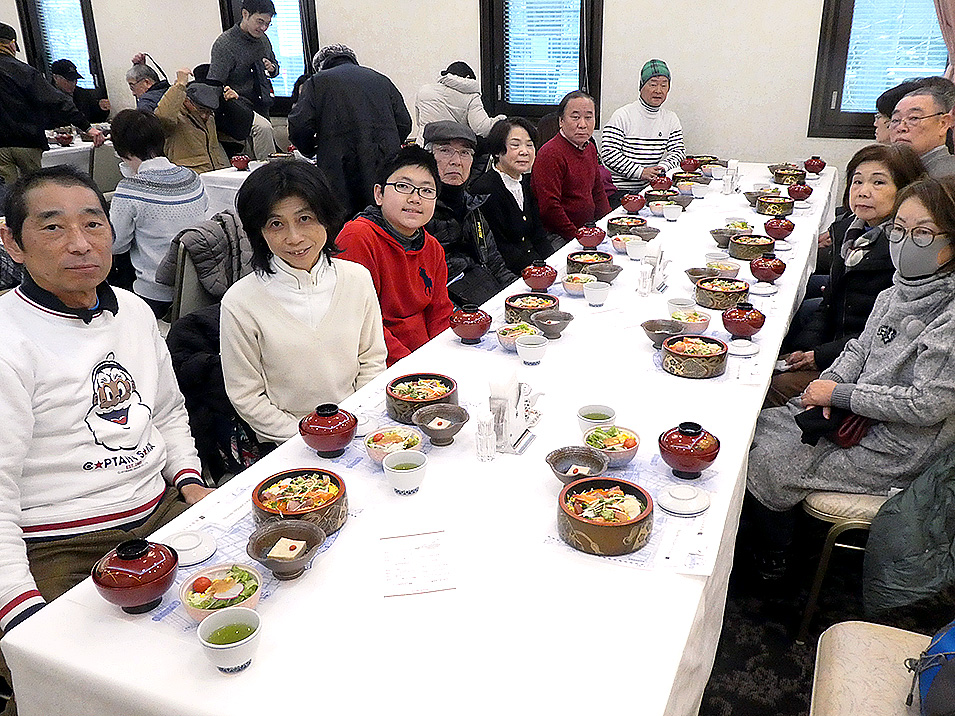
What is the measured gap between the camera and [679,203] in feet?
11.0

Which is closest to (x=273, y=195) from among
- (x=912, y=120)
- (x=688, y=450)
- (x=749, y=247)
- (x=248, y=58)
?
(x=688, y=450)

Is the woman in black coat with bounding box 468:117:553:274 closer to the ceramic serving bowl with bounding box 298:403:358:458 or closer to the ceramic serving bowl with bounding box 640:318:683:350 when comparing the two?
the ceramic serving bowl with bounding box 640:318:683:350

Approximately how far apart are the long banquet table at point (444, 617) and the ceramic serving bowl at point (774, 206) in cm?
208

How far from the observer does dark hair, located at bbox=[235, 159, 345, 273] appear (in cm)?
176

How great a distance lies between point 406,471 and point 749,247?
1.80 meters

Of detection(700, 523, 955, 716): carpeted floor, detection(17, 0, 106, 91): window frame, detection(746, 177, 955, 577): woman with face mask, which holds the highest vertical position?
detection(17, 0, 106, 91): window frame

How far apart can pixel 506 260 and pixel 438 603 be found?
2.41m

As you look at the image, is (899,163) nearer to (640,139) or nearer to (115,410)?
(115,410)

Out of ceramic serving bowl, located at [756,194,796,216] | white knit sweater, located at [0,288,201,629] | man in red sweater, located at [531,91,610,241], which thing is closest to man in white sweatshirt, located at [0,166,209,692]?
white knit sweater, located at [0,288,201,629]

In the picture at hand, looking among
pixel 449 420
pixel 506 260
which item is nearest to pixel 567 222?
pixel 506 260

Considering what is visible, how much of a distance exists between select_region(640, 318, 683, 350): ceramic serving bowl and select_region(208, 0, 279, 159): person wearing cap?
4.02 meters

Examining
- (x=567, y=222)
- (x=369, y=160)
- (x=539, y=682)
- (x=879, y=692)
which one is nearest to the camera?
(x=539, y=682)

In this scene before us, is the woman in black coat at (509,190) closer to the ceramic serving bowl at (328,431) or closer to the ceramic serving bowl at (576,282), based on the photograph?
the ceramic serving bowl at (576,282)

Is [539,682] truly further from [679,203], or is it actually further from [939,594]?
[679,203]
